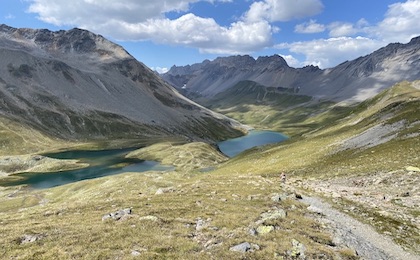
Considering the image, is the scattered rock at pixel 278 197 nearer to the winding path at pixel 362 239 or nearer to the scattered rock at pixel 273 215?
the winding path at pixel 362 239

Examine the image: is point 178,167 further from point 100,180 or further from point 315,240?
point 315,240

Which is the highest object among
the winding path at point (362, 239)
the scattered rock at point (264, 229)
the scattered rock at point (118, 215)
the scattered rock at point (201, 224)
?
the scattered rock at point (118, 215)

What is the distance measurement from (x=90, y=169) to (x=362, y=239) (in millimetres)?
146574

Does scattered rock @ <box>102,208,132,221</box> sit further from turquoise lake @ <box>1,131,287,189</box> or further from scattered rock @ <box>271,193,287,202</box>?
turquoise lake @ <box>1,131,287,189</box>

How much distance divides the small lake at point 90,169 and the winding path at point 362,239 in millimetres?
117598

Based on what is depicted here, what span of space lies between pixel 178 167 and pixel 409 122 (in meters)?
110

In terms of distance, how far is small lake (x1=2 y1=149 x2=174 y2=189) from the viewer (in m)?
131

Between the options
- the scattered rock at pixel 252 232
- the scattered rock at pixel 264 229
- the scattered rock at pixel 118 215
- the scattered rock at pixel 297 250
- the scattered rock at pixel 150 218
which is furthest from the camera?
the scattered rock at pixel 118 215

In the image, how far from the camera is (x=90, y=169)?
155250 mm

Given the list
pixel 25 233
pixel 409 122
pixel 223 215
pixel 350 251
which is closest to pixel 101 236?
pixel 25 233

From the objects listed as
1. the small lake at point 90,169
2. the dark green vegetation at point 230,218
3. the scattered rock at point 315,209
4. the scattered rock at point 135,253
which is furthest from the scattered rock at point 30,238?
the small lake at point 90,169

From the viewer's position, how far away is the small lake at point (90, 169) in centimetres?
13100

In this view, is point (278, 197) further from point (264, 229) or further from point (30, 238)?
point (30, 238)

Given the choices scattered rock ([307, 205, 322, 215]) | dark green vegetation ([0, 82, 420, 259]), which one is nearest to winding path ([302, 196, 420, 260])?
scattered rock ([307, 205, 322, 215])
